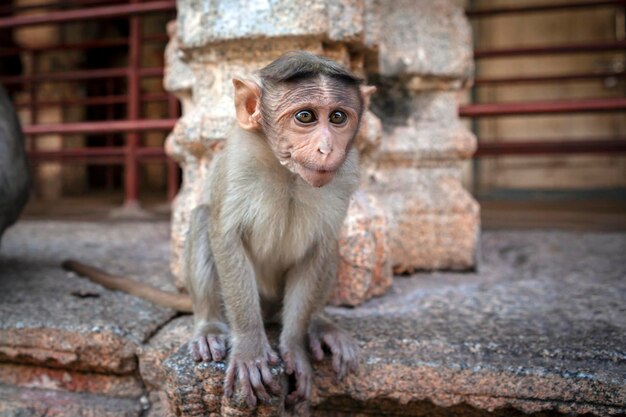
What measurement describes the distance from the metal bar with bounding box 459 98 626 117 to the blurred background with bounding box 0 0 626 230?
163cm

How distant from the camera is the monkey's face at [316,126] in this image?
1.50 metres

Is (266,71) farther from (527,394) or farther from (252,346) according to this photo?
(527,394)

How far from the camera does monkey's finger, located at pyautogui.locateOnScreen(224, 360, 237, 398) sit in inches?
62.2

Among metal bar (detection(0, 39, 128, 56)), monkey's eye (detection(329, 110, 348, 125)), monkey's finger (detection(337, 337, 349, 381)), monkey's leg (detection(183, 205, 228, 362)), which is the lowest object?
monkey's finger (detection(337, 337, 349, 381))

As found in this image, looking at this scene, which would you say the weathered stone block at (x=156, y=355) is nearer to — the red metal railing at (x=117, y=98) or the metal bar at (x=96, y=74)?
the red metal railing at (x=117, y=98)

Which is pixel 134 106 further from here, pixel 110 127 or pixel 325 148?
pixel 325 148

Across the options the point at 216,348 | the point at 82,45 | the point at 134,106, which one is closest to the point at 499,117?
the point at 134,106

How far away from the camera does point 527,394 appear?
1674 mm

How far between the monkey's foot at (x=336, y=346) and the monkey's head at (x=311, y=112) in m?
0.55

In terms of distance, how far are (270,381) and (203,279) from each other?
475 millimetres

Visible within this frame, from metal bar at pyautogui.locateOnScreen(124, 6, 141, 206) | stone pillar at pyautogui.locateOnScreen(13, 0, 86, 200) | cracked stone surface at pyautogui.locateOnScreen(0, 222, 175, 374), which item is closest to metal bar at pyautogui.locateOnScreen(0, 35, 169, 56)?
stone pillar at pyautogui.locateOnScreen(13, 0, 86, 200)

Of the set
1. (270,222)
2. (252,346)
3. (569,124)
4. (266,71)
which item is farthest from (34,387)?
(569,124)

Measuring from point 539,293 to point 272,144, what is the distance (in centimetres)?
145

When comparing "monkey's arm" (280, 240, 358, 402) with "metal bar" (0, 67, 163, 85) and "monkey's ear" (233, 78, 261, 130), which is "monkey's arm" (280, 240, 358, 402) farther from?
"metal bar" (0, 67, 163, 85)
